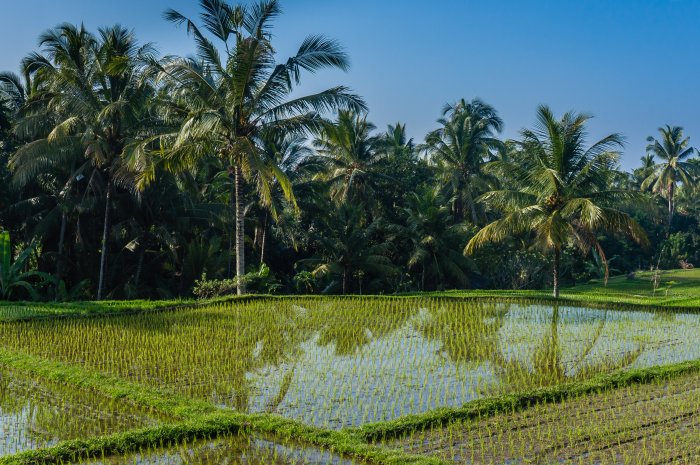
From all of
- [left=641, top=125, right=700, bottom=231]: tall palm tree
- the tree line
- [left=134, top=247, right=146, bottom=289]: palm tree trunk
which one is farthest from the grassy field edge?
[left=641, top=125, right=700, bottom=231]: tall palm tree

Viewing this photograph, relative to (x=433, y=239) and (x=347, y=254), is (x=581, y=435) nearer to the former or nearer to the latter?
(x=347, y=254)

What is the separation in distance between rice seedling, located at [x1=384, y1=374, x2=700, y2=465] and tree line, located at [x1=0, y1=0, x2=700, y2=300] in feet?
23.5

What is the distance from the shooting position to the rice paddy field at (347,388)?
17.0 feet

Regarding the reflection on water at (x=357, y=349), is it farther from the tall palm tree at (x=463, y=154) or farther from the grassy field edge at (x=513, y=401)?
the tall palm tree at (x=463, y=154)

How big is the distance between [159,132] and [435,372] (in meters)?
10.6

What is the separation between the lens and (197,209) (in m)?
18.1

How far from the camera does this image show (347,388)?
695cm

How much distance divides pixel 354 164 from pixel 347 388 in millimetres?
17188

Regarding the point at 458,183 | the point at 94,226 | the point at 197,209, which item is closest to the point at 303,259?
the point at 197,209

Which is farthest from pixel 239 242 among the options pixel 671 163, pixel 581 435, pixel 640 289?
pixel 671 163

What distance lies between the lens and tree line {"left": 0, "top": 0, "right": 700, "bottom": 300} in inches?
539

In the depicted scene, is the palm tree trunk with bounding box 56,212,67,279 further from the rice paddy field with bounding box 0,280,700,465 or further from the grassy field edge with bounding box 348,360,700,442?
the grassy field edge with bounding box 348,360,700,442

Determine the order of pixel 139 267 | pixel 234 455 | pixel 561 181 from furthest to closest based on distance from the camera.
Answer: pixel 139 267
pixel 561 181
pixel 234 455

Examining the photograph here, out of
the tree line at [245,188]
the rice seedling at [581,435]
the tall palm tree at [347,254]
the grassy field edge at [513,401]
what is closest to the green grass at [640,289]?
the tree line at [245,188]
